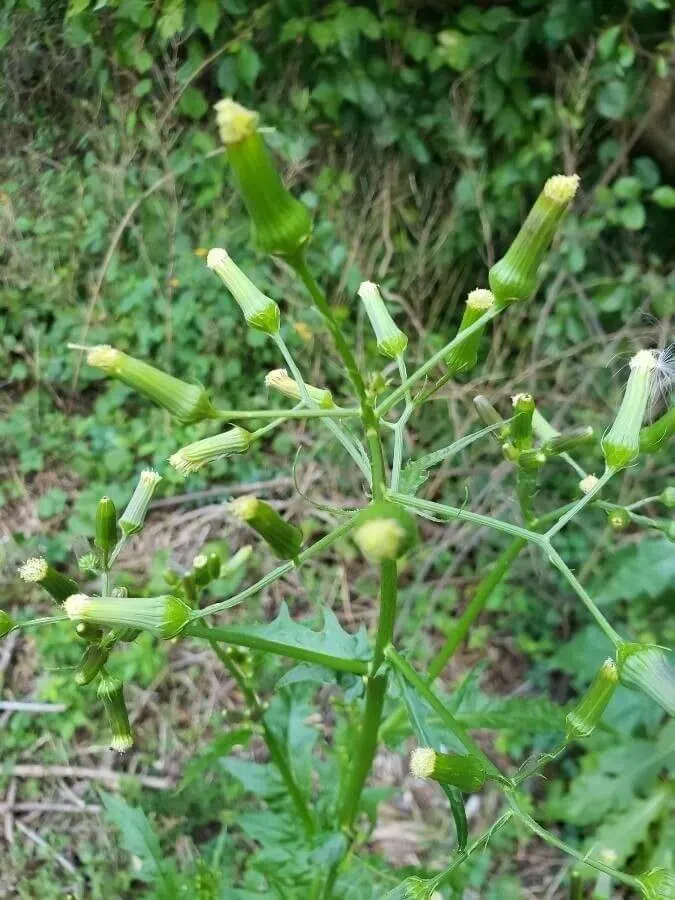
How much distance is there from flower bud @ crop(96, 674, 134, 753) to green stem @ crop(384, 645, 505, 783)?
0.48 m

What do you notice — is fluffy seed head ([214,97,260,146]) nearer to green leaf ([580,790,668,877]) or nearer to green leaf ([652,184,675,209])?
green leaf ([580,790,668,877])

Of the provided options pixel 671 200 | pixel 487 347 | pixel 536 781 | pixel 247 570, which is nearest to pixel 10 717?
pixel 247 570

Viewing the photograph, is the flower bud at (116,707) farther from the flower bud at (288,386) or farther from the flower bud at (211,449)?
the flower bud at (288,386)

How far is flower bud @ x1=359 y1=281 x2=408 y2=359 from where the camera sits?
1382mm

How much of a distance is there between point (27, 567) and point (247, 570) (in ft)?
6.36

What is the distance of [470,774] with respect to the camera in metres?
1.23

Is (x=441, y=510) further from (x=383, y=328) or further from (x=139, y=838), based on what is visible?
(x=139, y=838)

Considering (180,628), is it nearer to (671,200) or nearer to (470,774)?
(470,774)

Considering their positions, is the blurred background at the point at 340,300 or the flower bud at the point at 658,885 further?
the blurred background at the point at 340,300

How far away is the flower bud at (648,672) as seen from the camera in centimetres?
120

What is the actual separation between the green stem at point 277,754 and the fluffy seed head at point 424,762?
21.1 inches

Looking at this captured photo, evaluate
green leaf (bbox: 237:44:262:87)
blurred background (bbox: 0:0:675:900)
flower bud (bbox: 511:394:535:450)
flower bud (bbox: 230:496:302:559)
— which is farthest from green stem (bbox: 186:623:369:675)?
green leaf (bbox: 237:44:262:87)

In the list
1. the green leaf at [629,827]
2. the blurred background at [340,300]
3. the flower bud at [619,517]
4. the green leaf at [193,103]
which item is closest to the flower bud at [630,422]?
the flower bud at [619,517]

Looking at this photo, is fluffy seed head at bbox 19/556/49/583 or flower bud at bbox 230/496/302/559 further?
fluffy seed head at bbox 19/556/49/583
